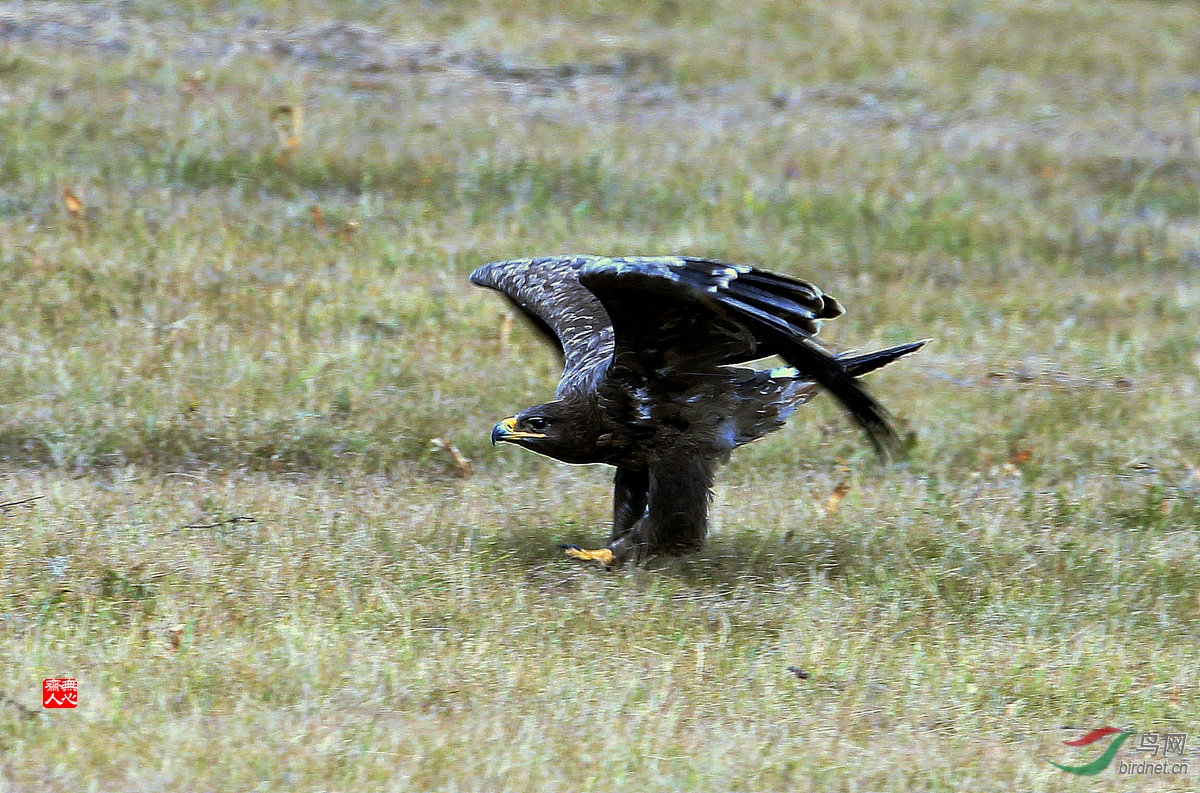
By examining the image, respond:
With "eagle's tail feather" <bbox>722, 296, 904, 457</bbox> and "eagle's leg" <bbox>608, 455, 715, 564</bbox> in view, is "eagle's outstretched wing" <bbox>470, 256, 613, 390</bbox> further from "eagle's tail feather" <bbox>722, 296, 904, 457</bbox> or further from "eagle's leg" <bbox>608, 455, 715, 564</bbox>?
"eagle's tail feather" <bbox>722, 296, 904, 457</bbox>

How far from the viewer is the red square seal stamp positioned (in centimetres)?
446

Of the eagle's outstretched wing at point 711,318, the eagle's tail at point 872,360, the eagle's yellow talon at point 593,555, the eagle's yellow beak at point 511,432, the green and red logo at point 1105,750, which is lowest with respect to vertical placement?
the eagle's yellow talon at point 593,555

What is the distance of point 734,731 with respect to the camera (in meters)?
4.67

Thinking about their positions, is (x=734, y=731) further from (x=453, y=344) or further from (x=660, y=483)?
(x=453, y=344)

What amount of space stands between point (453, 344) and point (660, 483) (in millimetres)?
3265

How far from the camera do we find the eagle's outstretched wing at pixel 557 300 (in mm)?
6758

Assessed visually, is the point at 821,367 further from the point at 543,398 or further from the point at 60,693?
the point at 543,398

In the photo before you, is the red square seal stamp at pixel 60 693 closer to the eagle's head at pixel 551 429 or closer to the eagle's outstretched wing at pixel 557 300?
the eagle's head at pixel 551 429

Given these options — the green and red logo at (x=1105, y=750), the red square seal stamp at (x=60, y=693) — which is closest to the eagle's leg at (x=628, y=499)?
the green and red logo at (x=1105, y=750)

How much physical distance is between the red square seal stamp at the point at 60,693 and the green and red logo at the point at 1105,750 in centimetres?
319

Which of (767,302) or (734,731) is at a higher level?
(767,302)

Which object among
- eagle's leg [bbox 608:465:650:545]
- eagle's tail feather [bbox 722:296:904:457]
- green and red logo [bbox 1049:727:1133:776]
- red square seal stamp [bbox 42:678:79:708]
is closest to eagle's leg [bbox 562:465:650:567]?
eagle's leg [bbox 608:465:650:545]

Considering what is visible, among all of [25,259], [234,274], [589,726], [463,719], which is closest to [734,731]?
[589,726]

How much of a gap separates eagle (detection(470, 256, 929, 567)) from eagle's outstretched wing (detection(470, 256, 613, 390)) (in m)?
0.02
